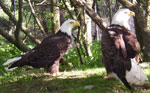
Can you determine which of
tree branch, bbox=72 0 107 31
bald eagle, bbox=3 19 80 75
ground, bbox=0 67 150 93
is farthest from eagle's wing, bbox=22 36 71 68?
tree branch, bbox=72 0 107 31

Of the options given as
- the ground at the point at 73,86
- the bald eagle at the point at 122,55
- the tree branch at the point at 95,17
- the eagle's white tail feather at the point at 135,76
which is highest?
the tree branch at the point at 95,17

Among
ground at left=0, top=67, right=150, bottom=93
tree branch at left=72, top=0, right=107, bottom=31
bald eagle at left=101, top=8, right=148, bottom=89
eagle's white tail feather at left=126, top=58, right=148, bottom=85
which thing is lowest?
ground at left=0, top=67, right=150, bottom=93

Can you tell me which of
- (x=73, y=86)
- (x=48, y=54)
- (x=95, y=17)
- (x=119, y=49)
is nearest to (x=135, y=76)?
(x=119, y=49)

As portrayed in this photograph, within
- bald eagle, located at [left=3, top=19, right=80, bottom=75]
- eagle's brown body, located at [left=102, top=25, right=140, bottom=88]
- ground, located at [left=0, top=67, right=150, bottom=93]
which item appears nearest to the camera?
eagle's brown body, located at [left=102, top=25, right=140, bottom=88]

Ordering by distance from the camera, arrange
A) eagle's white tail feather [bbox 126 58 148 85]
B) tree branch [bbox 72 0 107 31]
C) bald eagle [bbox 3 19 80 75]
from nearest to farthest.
Answer: 1. eagle's white tail feather [bbox 126 58 148 85]
2. bald eagle [bbox 3 19 80 75]
3. tree branch [bbox 72 0 107 31]

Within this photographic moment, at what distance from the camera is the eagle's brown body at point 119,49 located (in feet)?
13.0

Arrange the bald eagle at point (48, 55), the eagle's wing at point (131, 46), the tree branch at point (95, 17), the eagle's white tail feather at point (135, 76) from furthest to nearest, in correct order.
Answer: the tree branch at point (95, 17)
the bald eagle at point (48, 55)
the eagle's wing at point (131, 46)
the eagle's white tail feather at point (135, 76)

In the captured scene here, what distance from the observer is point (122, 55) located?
4.06 m

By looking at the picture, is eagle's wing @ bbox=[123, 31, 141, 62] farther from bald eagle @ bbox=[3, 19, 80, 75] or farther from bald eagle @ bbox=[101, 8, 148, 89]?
bald eagle @ bbox=[3, 19, 80, 75]

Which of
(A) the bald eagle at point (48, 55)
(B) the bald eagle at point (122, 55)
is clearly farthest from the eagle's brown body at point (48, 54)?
(B) the bald eagle at point (122, 55)

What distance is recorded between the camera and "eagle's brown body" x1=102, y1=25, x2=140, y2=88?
395cm

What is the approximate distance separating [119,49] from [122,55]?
14cm

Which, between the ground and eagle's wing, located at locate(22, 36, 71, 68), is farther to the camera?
eagle's wing, located at locate(22, 36, 71, 68)

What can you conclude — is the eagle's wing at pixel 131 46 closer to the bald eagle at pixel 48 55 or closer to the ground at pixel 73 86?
the ground at pixel 73 86
